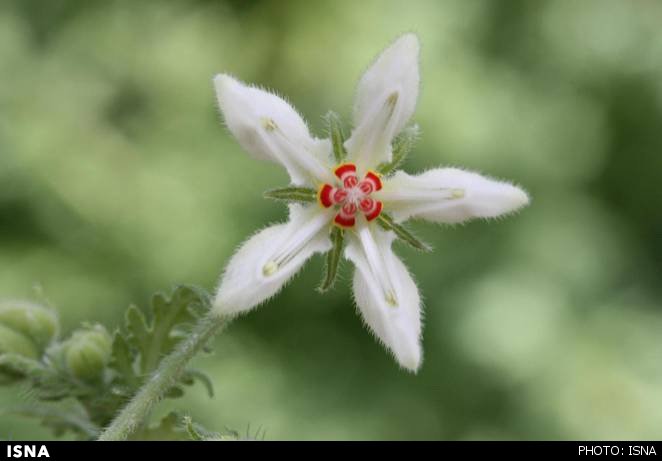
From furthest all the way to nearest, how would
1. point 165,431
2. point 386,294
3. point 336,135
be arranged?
point 165,431 < point 336,135 < point 386,294

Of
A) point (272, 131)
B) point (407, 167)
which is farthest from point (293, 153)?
point (407, 167)

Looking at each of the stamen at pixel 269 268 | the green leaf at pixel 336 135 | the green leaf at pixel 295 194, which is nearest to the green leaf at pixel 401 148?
the green leaf at pixel 336 135

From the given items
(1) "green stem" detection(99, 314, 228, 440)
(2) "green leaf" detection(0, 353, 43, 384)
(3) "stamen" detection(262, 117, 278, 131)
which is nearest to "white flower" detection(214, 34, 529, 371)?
(3) "stamen" detection(262, 117, 278, 131)

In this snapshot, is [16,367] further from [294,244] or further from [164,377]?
[294,244]

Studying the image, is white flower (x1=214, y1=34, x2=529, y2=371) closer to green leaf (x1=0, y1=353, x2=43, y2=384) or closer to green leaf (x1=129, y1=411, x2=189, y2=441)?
green leaf (x1=129, y1=411, x2=189, y2=441)

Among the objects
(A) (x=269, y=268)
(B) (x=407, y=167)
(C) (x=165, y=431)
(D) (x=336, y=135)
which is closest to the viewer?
(A) (x=269, y=268)

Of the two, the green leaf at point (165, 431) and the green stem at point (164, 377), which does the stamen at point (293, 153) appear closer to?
the green stem at point (164, 377)
